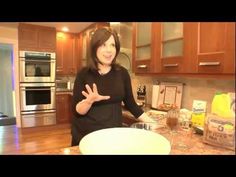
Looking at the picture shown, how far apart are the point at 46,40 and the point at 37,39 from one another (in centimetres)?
12

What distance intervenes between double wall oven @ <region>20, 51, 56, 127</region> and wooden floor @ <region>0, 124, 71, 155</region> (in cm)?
13

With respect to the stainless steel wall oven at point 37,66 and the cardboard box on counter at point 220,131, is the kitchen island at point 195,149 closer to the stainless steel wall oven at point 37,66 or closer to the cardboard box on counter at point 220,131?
the cardboard box on counter at point 220,131

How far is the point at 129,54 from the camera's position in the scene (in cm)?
119

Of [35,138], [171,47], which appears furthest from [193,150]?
[35,138]

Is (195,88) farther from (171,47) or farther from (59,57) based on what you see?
(59,57)

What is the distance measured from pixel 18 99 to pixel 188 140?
2524mm

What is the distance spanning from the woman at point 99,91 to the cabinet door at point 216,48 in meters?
0.32

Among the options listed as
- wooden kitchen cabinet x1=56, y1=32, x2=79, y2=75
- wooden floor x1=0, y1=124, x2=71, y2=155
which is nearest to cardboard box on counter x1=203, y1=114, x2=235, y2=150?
wooden floor x1=0, y1=124, x2=71, y2=155

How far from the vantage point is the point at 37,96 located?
263cm

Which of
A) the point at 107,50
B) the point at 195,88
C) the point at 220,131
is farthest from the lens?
the point at 195,88

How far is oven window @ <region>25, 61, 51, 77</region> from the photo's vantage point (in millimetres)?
2533
